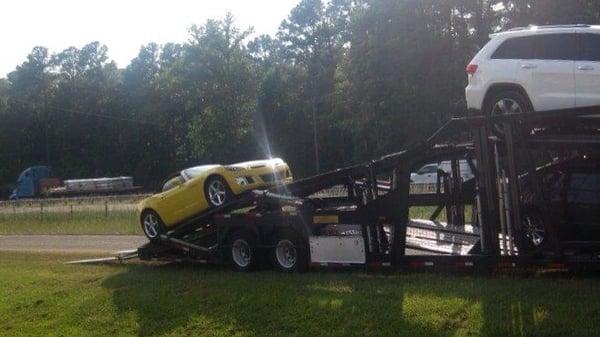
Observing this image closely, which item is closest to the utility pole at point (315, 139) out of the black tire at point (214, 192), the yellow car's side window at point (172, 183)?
the yellow car's side window at point (172, 183)

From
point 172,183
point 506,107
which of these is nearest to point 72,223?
point 172,183

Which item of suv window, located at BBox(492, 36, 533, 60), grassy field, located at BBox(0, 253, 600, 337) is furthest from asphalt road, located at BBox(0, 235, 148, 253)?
suv window, located at BBox(492, 36, 533, 60)

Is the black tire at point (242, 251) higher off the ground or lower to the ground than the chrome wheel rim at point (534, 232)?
lower

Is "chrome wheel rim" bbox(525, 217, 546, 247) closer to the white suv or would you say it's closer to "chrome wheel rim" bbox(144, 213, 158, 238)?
the white suv

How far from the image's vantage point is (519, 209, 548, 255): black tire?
10.2 meters

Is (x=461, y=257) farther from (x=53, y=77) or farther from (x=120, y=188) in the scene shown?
(x=53, y=77)

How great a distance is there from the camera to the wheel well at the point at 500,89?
10.9 metres

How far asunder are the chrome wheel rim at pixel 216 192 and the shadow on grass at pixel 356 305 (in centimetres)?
167

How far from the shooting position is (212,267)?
15203 millimetres

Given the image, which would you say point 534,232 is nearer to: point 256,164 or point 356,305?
point 356,305

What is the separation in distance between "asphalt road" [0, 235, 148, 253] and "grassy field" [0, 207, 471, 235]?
112 centimetres

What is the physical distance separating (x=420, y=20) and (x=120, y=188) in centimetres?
3194

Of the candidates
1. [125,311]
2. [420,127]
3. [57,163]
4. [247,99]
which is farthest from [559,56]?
[57,163]

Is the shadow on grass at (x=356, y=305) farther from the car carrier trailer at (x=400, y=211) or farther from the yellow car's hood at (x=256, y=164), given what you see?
the yellow car's hood at (x=256, y=164)
